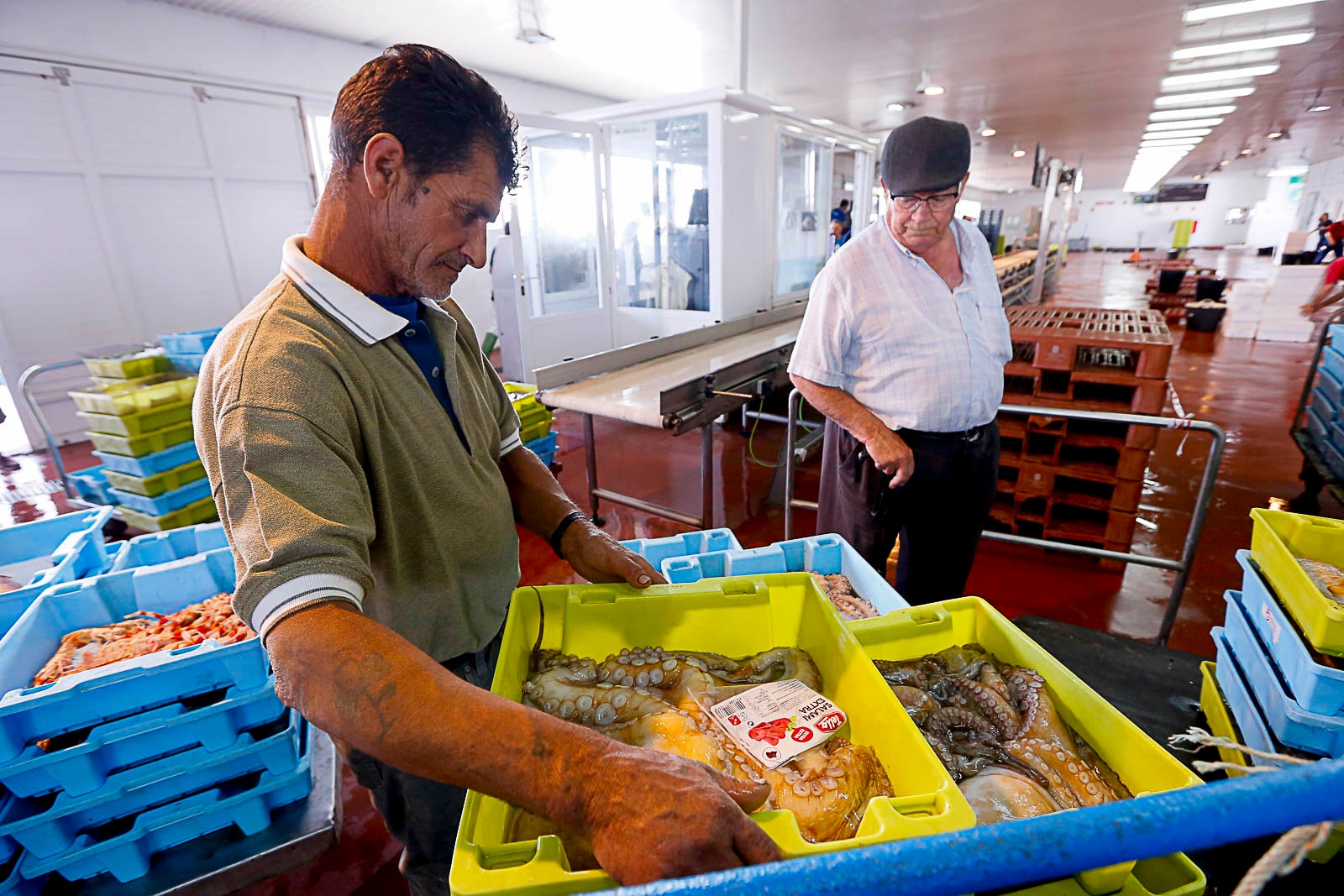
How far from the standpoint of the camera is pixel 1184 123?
37.6ft

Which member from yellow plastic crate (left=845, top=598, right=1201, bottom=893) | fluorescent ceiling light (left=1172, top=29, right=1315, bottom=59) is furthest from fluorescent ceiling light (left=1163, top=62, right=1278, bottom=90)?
yellow plastic crate (left=845, top=598, right=1201, bottom=893)

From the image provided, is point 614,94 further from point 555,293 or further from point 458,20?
point 555,293

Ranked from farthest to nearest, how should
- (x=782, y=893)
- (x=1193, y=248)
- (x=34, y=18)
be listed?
(x=1193, y=248), (x=34, y=18), (x=782, y=893)

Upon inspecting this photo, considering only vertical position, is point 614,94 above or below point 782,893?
above

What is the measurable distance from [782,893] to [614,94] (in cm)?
1214

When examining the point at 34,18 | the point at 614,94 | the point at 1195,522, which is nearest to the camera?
the point at 1195,522

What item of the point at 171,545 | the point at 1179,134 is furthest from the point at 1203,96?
the point at 171,545

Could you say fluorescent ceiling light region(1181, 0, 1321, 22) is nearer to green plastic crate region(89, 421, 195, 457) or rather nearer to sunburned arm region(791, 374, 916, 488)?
sunburned arm region(791, 374, 916, 488)

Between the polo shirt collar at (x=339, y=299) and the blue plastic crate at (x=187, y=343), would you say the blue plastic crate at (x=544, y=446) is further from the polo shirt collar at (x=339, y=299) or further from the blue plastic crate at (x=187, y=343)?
the polo shirt collar at (x=339, y=299)

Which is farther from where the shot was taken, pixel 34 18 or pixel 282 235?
pixel 282 235

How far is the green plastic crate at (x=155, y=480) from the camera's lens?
12.1 feet

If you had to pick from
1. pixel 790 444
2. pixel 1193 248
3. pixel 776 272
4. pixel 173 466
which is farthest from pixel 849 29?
pixel 1193 248

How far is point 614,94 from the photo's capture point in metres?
10.7

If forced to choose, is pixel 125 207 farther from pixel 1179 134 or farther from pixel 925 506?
pixel 1179 134
